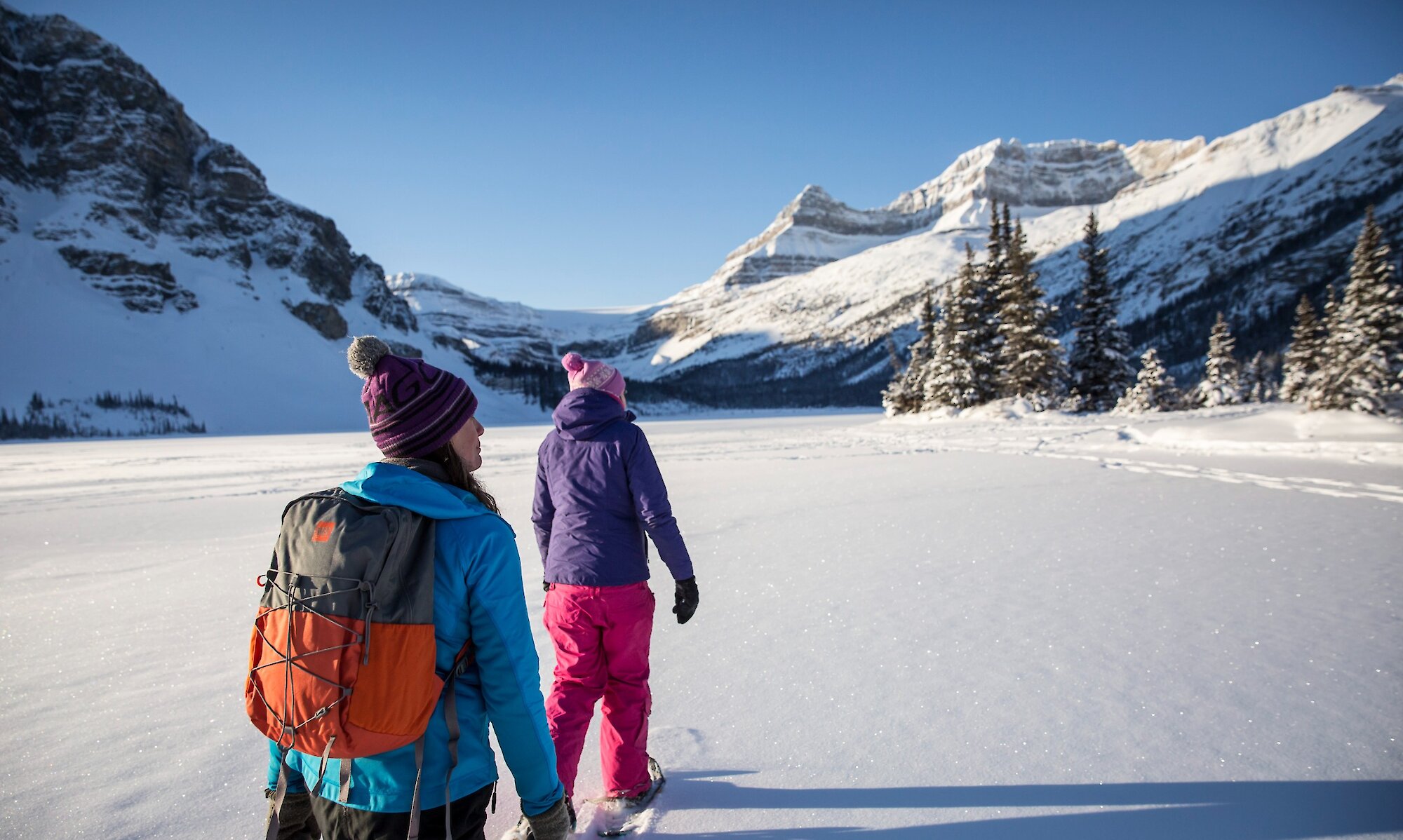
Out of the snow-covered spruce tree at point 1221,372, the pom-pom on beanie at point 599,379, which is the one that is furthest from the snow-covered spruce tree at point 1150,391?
the pom-pom on beanie at point 599,379

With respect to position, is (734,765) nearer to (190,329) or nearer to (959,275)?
(959,275)

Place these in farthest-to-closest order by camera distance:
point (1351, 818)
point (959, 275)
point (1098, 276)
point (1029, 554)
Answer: point (959, 275), point (1098, 276), point (1029, 554), point (1351, 818)

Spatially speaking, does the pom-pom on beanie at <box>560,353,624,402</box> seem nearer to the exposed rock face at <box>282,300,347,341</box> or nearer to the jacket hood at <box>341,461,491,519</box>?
the jacket hood at <box>341,461,491,519</box>

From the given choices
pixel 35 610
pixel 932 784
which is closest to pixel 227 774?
pixel 932 784

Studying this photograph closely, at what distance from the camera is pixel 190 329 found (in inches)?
2928

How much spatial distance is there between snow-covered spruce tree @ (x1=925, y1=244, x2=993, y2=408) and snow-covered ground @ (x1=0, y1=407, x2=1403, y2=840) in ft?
62.9

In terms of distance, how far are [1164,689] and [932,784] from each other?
5.02 ft

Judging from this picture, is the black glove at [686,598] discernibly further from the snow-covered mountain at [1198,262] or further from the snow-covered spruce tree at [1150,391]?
the snow-covered mountain at [1198,262]

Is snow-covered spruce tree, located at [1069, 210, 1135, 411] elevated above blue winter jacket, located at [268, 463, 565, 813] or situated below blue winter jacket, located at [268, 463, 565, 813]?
above

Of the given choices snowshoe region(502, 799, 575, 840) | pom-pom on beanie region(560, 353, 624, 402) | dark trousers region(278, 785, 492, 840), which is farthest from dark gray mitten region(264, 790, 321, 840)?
pom-pom on beanie region(560, 353, 624, 402)

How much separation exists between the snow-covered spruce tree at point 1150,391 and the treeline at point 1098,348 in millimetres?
68

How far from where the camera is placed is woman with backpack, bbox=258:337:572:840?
4.36 ft

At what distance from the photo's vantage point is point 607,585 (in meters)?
2.38

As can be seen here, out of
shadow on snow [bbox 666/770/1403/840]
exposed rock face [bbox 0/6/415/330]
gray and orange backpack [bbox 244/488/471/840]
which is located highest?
exposed rock face [bbox 0/6/415/330]
